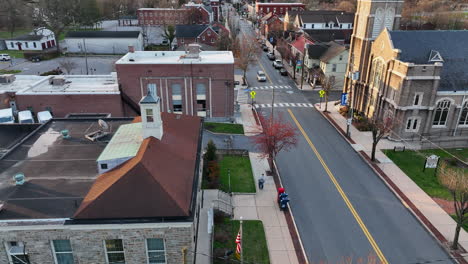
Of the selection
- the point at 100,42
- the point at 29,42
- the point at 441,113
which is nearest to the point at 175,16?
the point at 100,42

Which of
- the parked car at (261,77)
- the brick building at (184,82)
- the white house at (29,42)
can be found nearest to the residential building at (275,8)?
the parked car at (261,77)

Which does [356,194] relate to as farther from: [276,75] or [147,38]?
[147,38]

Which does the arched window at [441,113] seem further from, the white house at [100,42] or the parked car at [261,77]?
the white house at [100,42]

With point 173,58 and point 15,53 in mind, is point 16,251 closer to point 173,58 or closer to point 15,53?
point 173,58

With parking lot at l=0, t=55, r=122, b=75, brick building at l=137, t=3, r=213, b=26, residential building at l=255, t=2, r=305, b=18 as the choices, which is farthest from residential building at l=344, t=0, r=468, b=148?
residential building at l=255, t=2, r=305, b=18

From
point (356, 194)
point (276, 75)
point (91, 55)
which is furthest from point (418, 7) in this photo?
point (356, 194)

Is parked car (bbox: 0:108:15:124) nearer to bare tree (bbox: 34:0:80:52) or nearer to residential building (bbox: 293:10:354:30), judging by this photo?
bare tree (bbox: 34:0:80:52)
